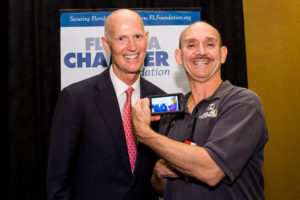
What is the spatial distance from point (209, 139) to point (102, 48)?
1.97 m

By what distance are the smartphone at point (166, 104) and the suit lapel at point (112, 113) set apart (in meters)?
0.36

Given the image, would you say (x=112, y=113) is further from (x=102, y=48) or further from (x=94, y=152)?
(x=102, y=48)

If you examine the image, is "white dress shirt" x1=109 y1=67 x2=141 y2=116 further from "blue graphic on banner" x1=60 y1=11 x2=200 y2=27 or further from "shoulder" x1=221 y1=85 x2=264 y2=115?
"blue graphic on banner" x1=60 y1=11 x2=200 y2=27

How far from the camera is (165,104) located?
1.48 m

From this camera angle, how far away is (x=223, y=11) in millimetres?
3268

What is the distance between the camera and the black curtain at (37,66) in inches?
120

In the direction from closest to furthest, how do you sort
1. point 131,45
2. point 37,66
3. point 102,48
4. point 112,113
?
1. point 112,113
2. point 131,45
3. point 102,48
4. point 37,66

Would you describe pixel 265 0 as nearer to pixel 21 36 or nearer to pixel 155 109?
pixel 155 109

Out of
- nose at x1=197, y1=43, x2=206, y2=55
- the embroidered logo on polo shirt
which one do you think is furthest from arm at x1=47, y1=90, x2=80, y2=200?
nose at x1=197, y1=43, x2=206, y2=55

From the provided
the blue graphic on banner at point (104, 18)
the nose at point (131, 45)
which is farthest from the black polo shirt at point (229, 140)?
the blue graphic on banner at point (104, 18)

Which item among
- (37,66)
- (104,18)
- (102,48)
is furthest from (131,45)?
(37,66)

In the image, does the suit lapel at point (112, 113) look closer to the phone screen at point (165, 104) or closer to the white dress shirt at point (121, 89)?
the white dress shirt at point (121, 89)

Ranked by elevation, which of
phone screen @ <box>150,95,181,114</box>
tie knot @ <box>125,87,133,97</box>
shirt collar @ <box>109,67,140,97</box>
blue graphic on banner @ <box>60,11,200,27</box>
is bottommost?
phone screen @ <box>150,95,181,114</box>

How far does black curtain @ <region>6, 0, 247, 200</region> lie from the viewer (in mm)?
3061
